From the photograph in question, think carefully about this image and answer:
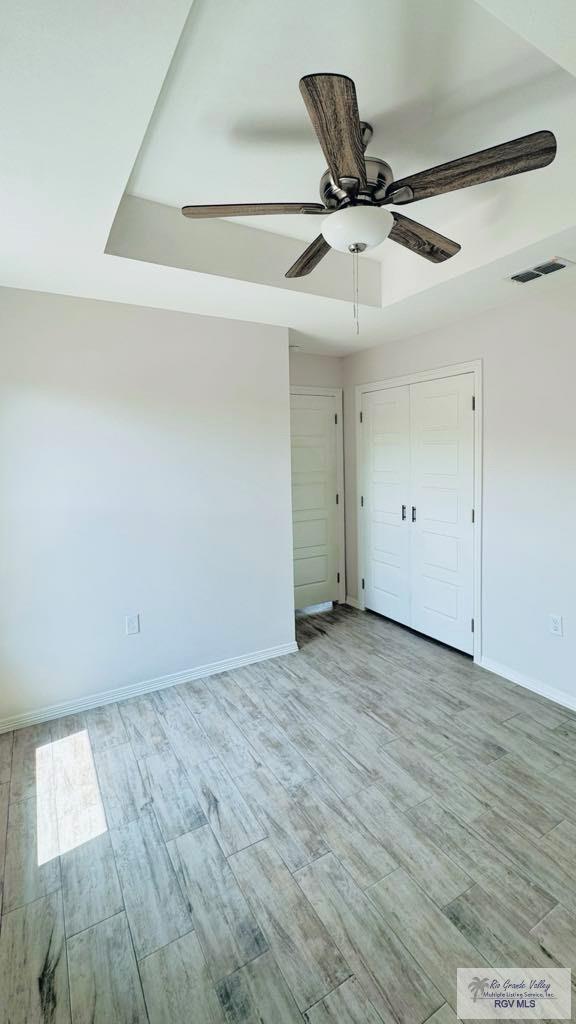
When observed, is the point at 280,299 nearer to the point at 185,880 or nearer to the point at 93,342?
the point at 93,342

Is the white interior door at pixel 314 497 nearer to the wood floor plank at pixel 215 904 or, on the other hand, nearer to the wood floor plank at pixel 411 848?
the wood floor plank at pixel 411 848

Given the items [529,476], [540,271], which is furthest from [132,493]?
[540,271]

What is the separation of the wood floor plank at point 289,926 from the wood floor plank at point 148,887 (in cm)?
23

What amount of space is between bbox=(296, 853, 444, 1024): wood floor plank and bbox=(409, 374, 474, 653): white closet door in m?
2.07

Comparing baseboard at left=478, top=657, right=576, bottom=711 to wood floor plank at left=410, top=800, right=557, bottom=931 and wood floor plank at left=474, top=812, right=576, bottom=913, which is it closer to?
wood floor plank at left=474, top=812, right=576, bottom=913

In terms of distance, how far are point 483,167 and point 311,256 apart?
700 mm

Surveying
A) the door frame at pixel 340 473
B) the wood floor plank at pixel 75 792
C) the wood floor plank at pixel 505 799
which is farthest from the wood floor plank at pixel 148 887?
the door frame at pixel 340 473

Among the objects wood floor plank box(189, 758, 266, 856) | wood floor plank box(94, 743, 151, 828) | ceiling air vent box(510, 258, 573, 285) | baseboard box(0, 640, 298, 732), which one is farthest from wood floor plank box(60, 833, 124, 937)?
ceiling air vent box(510, 258, 573, 285)

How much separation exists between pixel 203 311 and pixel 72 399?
1.00 m

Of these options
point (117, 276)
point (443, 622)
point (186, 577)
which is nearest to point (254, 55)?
point (117, 276)

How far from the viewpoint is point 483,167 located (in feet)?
4.29

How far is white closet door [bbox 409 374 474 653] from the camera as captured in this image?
318 cm

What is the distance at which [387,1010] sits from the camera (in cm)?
122

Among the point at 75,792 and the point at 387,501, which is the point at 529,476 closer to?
the point at 387,501
